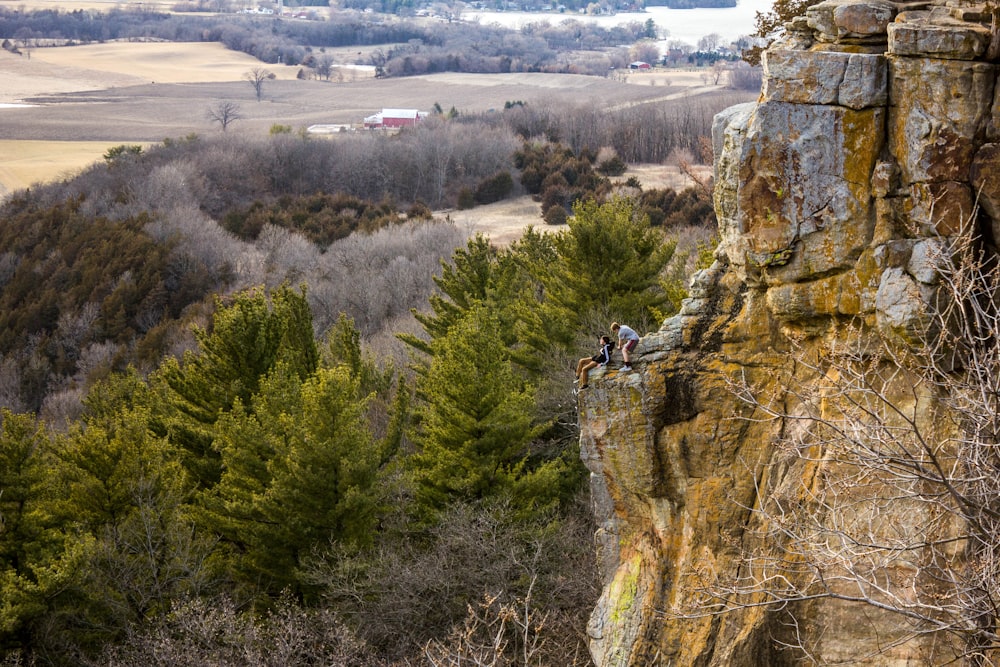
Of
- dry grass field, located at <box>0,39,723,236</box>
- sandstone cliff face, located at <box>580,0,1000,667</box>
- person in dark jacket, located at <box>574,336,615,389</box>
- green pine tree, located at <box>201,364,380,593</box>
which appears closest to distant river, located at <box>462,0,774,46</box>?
dry grass field, located at <box>0,39,723,236</box>

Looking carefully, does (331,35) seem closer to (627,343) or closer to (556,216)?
(556,216)

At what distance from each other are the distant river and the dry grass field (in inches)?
1582

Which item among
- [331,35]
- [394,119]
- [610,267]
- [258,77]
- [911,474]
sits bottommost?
[610,267]

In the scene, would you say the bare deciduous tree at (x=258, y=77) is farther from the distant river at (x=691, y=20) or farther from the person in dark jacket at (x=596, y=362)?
the person in dark jacket at (x=596, y=362)

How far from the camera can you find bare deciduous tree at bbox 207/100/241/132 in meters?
103

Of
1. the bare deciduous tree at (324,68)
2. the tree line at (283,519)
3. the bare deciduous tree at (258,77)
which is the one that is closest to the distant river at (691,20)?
the bare deciduous tree at (324,68)

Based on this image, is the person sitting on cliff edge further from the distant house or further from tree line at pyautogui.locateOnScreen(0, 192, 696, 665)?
the distant house

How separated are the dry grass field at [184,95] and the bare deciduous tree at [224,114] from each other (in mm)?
797

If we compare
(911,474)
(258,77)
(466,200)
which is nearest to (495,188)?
(466,200)

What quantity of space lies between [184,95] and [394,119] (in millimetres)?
28655

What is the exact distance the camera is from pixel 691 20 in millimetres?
178750

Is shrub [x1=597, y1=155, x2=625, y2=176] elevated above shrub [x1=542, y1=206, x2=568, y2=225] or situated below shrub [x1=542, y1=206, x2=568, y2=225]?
above

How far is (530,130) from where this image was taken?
95250 mm

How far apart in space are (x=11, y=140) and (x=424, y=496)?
270 ft
